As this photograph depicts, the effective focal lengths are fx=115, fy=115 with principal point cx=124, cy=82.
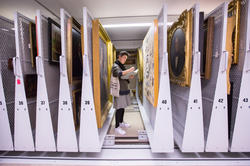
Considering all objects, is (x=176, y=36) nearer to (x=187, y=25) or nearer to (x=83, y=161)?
(x=187, y=25)

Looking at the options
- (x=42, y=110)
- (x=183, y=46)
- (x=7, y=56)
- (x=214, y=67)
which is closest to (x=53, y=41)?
(x=7, y=56)

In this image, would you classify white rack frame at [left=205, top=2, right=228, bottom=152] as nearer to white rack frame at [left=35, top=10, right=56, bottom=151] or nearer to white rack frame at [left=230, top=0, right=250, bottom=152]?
white rack frame at [left=230, top=0, right=250, bottom=152]

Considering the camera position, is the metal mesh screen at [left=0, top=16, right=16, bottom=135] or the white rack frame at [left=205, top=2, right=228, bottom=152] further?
the metal mesh screen at [left=0, top=16, right=16, bottom=135]

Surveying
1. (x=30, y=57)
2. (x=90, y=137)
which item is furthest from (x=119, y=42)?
(x=90, y=137)

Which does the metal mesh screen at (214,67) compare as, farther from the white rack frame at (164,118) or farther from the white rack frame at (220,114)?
the white rack frame at (164,118)

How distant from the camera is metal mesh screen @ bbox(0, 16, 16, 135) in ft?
5.26

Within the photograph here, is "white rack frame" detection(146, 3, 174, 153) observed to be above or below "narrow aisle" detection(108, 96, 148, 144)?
above

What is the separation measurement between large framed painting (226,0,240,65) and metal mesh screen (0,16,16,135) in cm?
298

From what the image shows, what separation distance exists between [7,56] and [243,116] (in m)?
3.25

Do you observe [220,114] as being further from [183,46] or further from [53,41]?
[53,41]

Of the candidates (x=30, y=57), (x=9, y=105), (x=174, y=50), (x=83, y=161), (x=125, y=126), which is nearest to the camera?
(x=83, y=161)

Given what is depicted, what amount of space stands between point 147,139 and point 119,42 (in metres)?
3.35

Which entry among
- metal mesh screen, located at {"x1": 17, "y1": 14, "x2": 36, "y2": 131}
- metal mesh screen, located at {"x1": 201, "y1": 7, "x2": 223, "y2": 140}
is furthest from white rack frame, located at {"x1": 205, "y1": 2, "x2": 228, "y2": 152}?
metal mesh screen, located at {"x1": 17, "y1": 14, "x2": 36, "y2": 131}

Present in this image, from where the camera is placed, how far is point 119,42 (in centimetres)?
412
